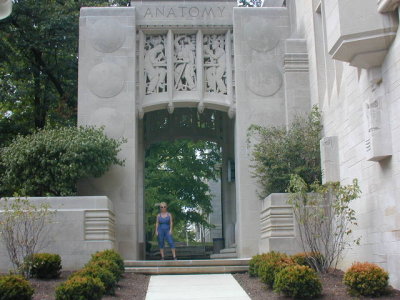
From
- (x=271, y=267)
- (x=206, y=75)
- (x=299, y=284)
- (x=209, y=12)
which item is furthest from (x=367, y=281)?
(x=209, y=12)

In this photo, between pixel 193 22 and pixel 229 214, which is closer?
pixel 193 22

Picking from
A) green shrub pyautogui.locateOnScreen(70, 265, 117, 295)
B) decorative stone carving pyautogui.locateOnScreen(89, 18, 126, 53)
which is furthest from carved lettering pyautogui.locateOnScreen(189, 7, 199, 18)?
green shrub pyautogui.locateOnScreen(70, 265, 117, 295)

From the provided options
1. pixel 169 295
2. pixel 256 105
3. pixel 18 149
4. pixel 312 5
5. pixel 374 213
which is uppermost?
pixel 312 5

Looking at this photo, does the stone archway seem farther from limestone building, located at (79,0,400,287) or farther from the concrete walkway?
the concrete walkway

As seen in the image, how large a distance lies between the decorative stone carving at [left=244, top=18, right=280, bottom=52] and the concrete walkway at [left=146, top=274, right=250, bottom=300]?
7.47 m

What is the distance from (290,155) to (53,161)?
19.9 ft

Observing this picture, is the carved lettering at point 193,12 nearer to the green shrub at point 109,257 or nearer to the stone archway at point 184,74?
the stone archway at point 184,74

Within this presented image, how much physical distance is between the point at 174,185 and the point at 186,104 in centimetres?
1121

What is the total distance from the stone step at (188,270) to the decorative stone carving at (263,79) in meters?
5.76

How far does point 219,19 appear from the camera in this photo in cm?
1766

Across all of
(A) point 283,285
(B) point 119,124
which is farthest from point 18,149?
(A) point 283,285

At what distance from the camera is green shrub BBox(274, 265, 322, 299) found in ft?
30.6

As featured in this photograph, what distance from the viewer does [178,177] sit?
28.1m

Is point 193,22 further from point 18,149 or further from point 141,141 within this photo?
point 18,149
